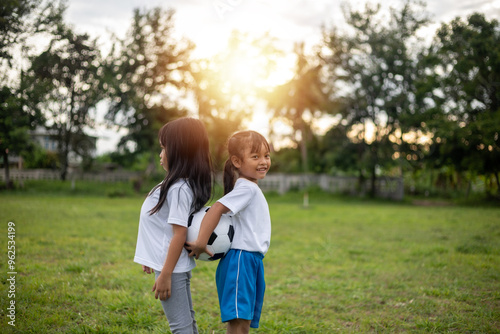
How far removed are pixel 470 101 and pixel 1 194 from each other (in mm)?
17723

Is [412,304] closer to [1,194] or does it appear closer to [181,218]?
[181,218]

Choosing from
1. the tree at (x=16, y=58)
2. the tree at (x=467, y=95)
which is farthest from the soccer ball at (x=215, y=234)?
the tree at (x=467, y=95)

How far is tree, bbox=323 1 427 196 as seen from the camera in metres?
20.8

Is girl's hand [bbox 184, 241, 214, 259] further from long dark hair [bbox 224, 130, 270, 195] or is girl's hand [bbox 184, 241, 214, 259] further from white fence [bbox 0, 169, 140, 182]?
white fence [bbox 0, 169, 140, 182]

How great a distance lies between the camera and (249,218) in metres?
2.29

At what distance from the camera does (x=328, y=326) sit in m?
3.60

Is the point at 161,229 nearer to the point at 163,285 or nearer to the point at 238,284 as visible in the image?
the point at 163,285

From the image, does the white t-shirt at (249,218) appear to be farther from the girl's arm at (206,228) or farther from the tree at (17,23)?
the tree at (17,23)

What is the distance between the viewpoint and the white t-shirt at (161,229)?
6.96 feet

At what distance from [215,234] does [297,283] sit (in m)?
3.06

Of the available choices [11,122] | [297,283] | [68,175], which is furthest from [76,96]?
[297,283]

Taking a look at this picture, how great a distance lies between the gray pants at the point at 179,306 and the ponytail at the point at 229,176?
552 mm

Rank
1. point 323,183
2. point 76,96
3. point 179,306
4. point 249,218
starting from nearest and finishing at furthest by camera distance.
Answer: point 179,306
point 249,218
point 76,96
point 323,183

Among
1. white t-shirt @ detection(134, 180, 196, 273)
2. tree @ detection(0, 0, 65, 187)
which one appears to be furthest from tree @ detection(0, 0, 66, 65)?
white t-shirt @ detection(134, 180, 196, 273)
